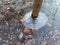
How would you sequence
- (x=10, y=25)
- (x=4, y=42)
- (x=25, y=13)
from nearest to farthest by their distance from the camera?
(x=4, y=42) < (x=10, y=25) < (x=25, y=13)

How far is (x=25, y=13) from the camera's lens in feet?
5.88

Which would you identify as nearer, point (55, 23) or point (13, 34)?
point (13, 34)

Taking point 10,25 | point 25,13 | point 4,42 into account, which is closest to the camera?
point 4,42

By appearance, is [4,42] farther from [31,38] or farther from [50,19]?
[50,19]

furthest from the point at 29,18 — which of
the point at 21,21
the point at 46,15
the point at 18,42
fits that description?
the point at 18,42

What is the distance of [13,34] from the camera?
1.59 meters

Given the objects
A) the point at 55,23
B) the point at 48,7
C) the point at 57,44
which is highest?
the point at 48,7

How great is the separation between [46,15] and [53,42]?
1.24 feet

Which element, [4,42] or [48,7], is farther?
[48,7]

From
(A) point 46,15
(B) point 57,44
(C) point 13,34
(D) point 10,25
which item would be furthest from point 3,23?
(B) point 57,44

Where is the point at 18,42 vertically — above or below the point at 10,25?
below

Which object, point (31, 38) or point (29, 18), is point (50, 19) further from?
point (31, 38)

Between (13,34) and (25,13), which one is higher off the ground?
(25,13)

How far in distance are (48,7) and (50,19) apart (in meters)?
0.20
